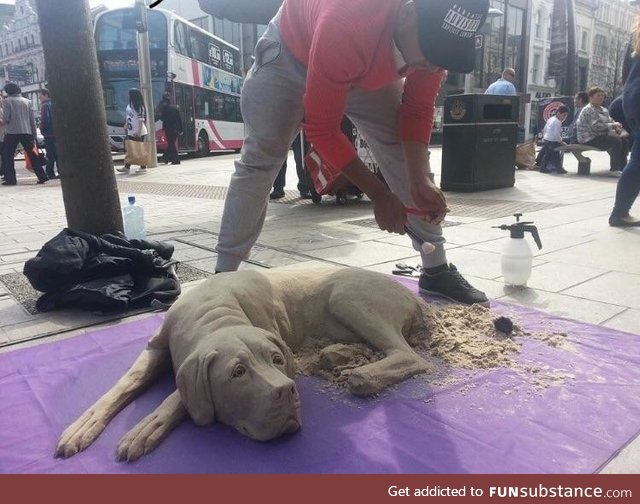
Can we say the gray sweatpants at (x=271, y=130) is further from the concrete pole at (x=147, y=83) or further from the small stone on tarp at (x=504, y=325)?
the concrete pole at (x=147, y=83)

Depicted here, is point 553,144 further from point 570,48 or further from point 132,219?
point 132,219

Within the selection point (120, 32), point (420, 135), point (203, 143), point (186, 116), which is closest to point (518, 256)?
point (420, 135)

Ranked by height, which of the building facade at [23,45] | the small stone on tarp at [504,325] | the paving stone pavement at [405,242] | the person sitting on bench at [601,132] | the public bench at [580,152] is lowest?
the paving stone pavement at [405,242]

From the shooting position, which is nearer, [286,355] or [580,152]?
[286,355]

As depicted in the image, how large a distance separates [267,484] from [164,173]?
12.3m

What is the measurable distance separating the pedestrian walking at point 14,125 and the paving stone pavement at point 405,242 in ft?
6.03

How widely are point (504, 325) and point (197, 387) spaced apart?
1523 millimetres

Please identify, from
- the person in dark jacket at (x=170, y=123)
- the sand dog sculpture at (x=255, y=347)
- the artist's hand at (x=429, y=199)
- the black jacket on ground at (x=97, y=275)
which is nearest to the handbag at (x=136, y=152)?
the person in dark jacket at (x=170, y=123)

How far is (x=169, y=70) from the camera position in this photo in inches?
606

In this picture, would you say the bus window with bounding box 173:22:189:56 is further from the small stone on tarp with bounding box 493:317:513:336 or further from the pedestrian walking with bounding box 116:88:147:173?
the small stone on tarp with bounding box 493:317:513:336

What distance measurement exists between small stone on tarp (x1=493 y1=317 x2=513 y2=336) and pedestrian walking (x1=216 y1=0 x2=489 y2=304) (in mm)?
429

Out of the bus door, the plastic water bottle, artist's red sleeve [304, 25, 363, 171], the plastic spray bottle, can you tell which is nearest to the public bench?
the plastic spray bottle

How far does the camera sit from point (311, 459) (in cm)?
169

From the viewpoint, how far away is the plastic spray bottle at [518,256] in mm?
3410
